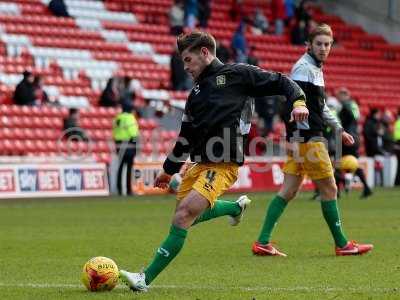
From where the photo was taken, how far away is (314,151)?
11.9 metres

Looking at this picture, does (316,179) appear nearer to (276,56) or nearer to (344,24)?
(276,56)

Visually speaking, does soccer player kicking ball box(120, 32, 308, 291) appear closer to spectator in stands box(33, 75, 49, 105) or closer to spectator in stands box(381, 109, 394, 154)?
spectator in stands box(33, 75, 49, 105)

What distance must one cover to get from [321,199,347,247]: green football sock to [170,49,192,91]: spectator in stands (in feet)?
68.5

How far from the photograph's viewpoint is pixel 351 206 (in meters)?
21.8

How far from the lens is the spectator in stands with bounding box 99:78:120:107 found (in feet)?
99.2

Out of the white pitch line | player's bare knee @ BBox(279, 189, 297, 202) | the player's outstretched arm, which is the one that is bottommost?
the white pitch line

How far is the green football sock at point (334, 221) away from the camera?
464 inches

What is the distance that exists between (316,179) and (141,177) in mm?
16293

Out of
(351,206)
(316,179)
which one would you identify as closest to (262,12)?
(351,206)

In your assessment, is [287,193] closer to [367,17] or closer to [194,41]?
[194,41]

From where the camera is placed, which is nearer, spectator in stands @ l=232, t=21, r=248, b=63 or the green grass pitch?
the green grass pitch

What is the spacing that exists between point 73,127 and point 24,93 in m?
1.47

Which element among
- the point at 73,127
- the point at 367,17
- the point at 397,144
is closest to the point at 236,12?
the point at 367,17

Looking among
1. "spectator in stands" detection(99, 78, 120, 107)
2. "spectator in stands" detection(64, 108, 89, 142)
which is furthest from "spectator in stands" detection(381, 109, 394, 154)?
"spectator in stands" detection(64, 108, 89, 142)
